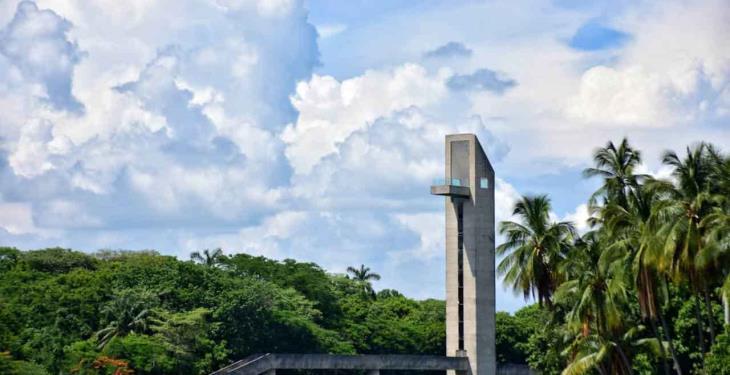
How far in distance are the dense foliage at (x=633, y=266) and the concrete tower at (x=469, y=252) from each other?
17407 mm

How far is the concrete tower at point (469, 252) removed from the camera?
104m

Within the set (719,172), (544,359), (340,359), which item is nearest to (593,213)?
(719,172)

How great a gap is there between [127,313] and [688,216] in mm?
48870

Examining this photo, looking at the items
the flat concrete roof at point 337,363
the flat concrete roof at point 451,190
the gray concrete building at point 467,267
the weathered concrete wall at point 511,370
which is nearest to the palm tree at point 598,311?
the flat concrete roof at point 337,363

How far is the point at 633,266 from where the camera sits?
59250 millimetres

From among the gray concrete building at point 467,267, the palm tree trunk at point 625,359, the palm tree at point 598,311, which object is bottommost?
the palm tree trunk at point 625,359

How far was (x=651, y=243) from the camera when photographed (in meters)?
55.5

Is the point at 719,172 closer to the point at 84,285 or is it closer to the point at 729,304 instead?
the point at 729,304

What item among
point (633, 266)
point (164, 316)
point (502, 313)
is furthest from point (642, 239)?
point (502, 313)

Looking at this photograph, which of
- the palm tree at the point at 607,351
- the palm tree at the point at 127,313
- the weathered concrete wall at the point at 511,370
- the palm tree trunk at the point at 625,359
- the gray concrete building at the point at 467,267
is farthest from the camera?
the weathered concrete wall at the point at 511,370

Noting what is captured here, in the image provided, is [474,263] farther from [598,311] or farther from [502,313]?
[598,311]

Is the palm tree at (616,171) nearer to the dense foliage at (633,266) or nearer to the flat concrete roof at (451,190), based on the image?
the dense foliage at (633,266)

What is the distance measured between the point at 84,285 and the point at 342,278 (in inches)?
1867

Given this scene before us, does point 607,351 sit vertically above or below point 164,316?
below
